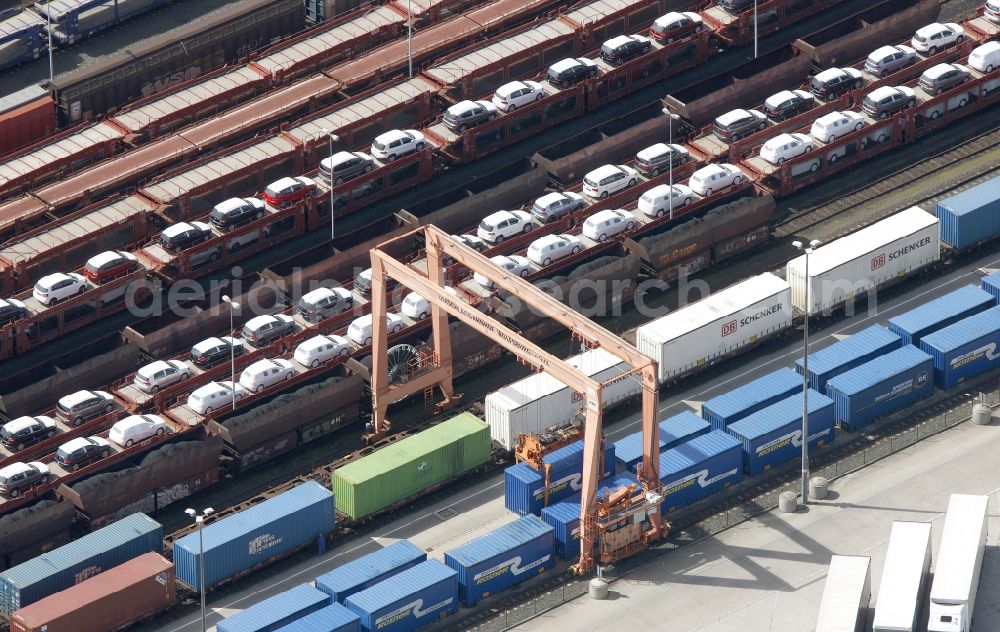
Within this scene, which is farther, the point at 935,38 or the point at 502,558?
the point at 935,38

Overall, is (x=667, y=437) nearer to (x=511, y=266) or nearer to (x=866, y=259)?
(x=511, y=266)

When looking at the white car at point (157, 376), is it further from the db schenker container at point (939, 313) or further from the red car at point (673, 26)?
the red car at point (673, 26)

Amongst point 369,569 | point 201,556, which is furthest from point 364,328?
point 201,556

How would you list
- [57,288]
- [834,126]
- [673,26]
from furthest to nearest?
1. [673,26]
2. [834,126]
3. [57,288]

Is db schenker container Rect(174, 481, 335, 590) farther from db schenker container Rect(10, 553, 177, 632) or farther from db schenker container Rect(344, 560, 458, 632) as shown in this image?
db schenker container Rect(344, 560, 458, 632)

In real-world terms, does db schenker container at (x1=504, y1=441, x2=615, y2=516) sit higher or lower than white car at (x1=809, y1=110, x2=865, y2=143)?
lower

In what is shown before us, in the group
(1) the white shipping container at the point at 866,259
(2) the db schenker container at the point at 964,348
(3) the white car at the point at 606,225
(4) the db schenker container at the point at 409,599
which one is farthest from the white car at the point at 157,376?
(2) the db schenker container at the point at 964,348

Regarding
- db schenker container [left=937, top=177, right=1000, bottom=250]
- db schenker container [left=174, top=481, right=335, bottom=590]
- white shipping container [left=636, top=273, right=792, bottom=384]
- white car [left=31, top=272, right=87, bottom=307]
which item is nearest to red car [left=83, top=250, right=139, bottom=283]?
white car [left=31, top=272, right=87, bottom=307]

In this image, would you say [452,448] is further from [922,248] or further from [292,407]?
[922,248]
